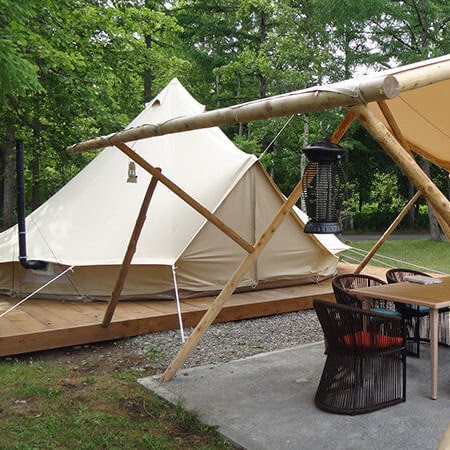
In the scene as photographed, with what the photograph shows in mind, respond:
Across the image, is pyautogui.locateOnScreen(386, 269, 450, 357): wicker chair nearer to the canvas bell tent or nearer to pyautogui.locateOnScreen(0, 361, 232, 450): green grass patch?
the canvas bell tent

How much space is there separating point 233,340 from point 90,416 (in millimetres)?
2205

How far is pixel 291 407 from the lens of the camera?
3.70 m

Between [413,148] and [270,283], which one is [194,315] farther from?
[413,148]

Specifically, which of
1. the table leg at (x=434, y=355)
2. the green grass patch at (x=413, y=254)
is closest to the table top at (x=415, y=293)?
the table leg at (x=434, y=355)

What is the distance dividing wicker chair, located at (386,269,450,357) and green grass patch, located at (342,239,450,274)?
6.01m

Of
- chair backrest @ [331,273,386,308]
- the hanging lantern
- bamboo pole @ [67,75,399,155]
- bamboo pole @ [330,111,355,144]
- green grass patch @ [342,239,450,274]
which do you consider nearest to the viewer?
bamboo pole @ [67,75,399,155]

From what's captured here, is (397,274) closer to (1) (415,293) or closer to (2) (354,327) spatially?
(1) (415,293)

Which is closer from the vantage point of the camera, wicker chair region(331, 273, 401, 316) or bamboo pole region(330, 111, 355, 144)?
bamboo pole region(330, 111, 355, 144)

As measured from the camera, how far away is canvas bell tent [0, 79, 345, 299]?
635 centimetres

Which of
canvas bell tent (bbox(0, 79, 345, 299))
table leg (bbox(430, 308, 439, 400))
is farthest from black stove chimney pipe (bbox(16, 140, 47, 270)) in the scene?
table leg (bbox(430, 308, 439, 400))

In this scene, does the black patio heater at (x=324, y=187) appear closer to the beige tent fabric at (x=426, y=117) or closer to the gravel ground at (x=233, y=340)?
the beige tent fabric at (x=426, y=117)

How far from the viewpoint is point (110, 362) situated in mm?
4910

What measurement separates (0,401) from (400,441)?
290cm

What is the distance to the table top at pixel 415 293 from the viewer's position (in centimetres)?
398
